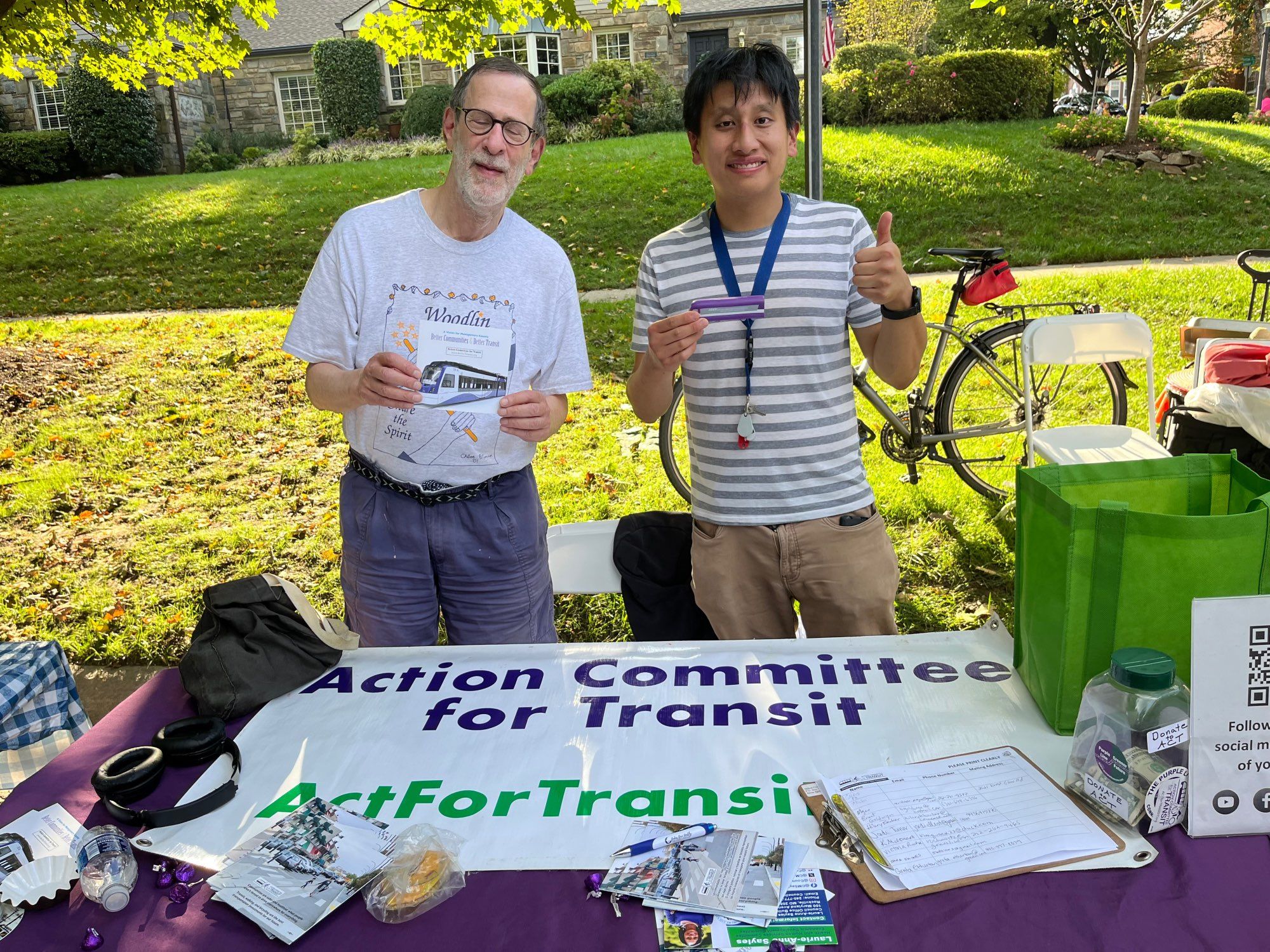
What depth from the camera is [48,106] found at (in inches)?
871

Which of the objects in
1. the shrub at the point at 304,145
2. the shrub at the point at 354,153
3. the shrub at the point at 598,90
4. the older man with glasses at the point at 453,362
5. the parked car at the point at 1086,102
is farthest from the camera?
the parked car at the point at 1086,102

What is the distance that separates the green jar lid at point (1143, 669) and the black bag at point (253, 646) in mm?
1444

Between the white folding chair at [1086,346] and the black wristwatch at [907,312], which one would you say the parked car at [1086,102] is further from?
the black wristwatch at [907,312]

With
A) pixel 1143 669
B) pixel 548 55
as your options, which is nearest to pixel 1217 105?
pixel 548 55

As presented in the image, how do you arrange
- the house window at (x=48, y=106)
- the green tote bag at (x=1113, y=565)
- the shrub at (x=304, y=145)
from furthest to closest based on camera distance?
the house window at (x=48, y=106), the shrub at (x=304, y=145), the green tote bag at (x=1113, y=565)

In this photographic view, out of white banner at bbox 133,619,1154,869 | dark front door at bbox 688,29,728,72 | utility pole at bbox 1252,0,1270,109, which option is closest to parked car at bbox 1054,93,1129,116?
utility pole at bbox 1252,0,1270,109

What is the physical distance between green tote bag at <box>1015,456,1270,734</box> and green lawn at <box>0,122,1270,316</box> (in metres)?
7.65

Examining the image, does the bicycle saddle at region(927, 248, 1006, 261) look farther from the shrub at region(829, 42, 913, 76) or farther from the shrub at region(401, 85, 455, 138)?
the shrub at region(401, 85, 455, 138)

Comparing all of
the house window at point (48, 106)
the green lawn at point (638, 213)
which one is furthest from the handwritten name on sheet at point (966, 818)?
the house window at point (48, 106)

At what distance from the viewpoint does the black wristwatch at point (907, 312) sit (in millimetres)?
1974

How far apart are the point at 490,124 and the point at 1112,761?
1.67 metres

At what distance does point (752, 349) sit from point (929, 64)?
48.5ft

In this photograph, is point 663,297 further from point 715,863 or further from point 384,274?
point 715,863

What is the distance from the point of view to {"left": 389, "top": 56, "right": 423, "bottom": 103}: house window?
72.2 ft
